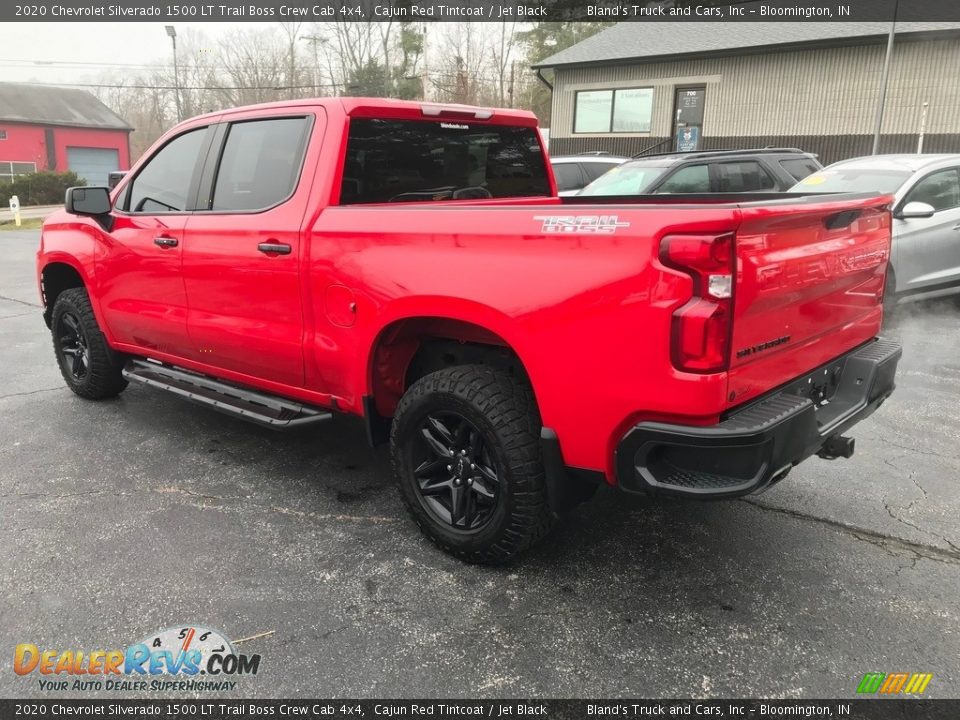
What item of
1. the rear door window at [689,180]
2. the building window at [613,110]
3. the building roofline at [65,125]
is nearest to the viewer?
the rear door window at [689,180]

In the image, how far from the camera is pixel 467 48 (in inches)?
1730

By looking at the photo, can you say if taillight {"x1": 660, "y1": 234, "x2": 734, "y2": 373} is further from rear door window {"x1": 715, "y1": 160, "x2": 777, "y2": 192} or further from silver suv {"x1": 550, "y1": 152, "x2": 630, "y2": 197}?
silver suv {"x1": 550, "y1": 152, "x2": 630, "y2": 197}

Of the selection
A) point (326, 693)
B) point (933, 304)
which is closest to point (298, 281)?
point (326, 693)

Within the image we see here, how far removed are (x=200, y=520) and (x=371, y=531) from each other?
85cm

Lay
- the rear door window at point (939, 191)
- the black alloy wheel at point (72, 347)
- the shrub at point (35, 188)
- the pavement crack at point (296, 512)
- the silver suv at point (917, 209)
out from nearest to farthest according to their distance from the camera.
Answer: the pavement crack at point (296, 512) → the black alloy wheel at point (72, 347) → the silver suv at point (917, 209) → the rear door window at point (939, 191) → the shrub at point (35, 188)

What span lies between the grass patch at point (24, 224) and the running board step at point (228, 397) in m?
22.6

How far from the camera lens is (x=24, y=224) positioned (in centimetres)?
2544

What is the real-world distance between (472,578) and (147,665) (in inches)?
49.0

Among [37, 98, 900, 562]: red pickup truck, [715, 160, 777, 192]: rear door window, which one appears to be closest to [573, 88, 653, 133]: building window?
[715, 160, 777, 192]: rear door window

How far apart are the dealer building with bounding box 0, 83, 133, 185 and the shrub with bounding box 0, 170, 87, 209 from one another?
33.9 ft

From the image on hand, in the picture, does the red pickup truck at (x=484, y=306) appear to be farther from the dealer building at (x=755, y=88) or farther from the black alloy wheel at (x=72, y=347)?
the dealer building at (x=755, y=88)

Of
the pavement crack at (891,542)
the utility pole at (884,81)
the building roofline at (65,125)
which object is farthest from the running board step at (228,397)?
the building roofline at (65,125)

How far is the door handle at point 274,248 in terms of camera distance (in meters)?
3.56

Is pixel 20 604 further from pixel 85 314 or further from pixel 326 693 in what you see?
pixel 85 314
